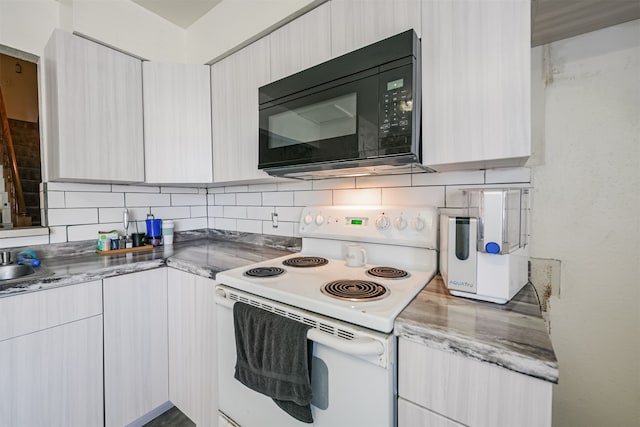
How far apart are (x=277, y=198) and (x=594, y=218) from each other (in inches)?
64.9

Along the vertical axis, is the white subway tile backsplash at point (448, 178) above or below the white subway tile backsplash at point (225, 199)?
above

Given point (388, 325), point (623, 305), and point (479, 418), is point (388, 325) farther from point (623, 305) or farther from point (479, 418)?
point (623, 305)

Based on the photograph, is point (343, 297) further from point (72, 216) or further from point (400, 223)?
point (72, 216)

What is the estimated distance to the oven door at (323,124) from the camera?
103cm

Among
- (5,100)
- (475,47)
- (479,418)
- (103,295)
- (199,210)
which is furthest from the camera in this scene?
(199,210)

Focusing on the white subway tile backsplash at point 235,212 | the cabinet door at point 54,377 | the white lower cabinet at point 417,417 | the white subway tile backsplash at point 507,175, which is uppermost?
the white subway tile backsplash at point 507,175

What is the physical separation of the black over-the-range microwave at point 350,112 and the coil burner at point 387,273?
455 millimetres

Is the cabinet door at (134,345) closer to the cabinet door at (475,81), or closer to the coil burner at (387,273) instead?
the coil burner at (387,273)

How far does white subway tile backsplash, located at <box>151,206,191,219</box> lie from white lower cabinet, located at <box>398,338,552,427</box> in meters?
2.06

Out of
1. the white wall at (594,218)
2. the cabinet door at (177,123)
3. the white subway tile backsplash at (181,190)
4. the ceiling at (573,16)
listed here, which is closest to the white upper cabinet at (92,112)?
the cabinet door at (177,123)

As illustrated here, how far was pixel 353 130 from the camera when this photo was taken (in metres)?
1.08

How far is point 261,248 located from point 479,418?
1527 millimetres

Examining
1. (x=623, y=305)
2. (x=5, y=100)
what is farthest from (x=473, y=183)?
(x=5, y=100)

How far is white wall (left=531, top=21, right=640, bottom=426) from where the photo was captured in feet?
3.41
